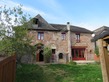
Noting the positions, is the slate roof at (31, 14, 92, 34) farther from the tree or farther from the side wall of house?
the tree

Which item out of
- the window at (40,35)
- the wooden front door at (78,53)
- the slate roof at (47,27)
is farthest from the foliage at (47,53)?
the wooden front door at (78,53)

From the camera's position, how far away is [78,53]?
3098 cm

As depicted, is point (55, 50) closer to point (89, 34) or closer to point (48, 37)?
point (48, 37)

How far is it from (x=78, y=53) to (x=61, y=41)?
4.36 metres

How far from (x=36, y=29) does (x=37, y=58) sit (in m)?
5.06

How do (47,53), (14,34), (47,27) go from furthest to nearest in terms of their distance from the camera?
(47,27) → (47,53) → (14,34)

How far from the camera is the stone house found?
92.8 ft

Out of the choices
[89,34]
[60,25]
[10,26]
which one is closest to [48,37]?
[60,25]

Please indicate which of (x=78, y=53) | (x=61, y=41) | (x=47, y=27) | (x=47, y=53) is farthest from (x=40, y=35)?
(x=78, y=53)

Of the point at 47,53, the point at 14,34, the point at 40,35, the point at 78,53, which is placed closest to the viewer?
the point at 14,34

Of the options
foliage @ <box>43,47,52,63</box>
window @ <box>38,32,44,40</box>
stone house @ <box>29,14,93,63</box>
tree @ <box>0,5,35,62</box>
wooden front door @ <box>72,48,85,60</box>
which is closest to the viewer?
tree @ <box>0,5,35,62</box>

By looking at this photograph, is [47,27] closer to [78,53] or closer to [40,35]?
[40,35]

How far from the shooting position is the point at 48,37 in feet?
94.4

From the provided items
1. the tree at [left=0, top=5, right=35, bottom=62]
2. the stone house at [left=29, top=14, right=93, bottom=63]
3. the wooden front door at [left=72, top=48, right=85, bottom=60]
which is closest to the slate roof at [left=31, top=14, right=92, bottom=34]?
the stone house at [left=29, top=14, right=93, bottom=63]
